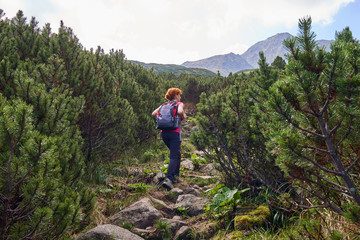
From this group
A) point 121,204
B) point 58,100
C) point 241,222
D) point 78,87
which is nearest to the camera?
point 58,100

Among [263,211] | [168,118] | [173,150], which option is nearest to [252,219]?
[263,211]

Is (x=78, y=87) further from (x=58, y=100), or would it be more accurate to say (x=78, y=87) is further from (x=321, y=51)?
(x=321, y=51)

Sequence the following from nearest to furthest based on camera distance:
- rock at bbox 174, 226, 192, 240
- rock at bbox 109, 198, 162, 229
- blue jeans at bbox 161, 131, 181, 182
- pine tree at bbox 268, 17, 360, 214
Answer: pine tree at bbox 268, 17, 360, 214 → rock at bbox 174, 226, 192, 240 → rock at bbox 109, 198, 162, 229 → blue jeans at bbox 161, 131, 181, 182

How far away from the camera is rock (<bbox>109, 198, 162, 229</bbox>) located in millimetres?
3330

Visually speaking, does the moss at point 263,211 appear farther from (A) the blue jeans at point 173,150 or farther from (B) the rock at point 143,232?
(A) the blue jeans at point 173,150

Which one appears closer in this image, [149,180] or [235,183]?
[235,183]

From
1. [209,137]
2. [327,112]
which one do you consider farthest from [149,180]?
[327,112]

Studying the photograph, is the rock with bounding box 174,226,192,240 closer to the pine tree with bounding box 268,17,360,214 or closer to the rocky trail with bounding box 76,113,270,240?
the rocky trail with bounding box 76,113,270,240

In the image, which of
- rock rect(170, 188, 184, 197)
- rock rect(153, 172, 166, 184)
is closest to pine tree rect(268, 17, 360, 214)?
rock rect(170, 188, 184, 197)

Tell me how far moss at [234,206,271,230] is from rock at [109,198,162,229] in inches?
48.8

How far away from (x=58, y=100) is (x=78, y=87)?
2286 millimetres

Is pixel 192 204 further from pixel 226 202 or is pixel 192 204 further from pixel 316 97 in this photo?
pixel 316 97

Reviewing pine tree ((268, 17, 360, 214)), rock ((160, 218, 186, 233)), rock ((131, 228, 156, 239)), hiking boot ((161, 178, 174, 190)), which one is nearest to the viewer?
pine tree ((268, 17, 360, 214))

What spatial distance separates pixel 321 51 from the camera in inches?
56.6
